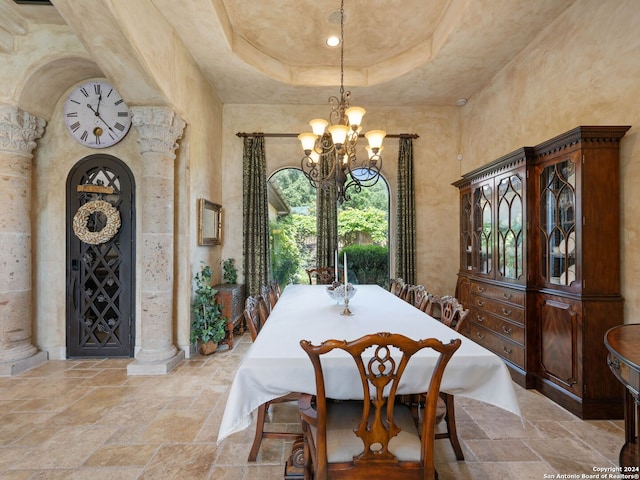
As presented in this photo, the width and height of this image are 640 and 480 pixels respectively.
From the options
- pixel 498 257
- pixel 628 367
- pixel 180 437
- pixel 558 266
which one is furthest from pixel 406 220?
pixel 180 437

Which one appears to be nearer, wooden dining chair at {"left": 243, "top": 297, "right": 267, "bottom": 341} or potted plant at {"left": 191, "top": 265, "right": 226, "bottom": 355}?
wooden dining chair at {"left": 243, "top": 297, "right": 267, "bottom": 341}

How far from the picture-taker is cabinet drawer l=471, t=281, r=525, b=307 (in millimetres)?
3032

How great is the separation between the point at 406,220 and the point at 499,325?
6.77 feet

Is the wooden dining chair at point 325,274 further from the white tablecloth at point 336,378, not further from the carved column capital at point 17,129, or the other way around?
the carved column capital at point 17,129

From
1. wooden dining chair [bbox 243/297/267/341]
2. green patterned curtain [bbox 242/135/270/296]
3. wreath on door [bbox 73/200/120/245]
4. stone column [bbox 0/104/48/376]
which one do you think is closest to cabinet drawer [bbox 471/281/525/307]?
wooden dining chair [bbox 243/297/267/341]

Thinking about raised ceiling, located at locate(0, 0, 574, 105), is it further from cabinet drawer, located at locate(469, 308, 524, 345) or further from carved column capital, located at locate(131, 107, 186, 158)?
cabinet drawer, located at locate(469, 308, 524, 345)

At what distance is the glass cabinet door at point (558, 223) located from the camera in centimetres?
259

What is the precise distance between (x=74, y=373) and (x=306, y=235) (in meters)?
3.34

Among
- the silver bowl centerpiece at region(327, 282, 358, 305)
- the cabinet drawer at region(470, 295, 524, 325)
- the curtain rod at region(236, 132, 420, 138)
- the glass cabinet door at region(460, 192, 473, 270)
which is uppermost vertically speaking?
the curtain rod at region(236, 132, 420, 138)

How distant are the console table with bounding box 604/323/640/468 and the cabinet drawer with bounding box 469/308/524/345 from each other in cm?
127

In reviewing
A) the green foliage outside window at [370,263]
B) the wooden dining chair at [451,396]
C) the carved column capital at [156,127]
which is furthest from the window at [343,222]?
the wooden dining chair at [451,396]

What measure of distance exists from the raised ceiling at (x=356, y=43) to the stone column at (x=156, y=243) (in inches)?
40.1

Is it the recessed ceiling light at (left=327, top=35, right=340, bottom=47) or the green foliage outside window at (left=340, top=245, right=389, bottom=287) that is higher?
the recessed ceiling light at (left=327, top=35, right=340, bottom=47)

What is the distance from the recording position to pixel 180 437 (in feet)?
7.18
